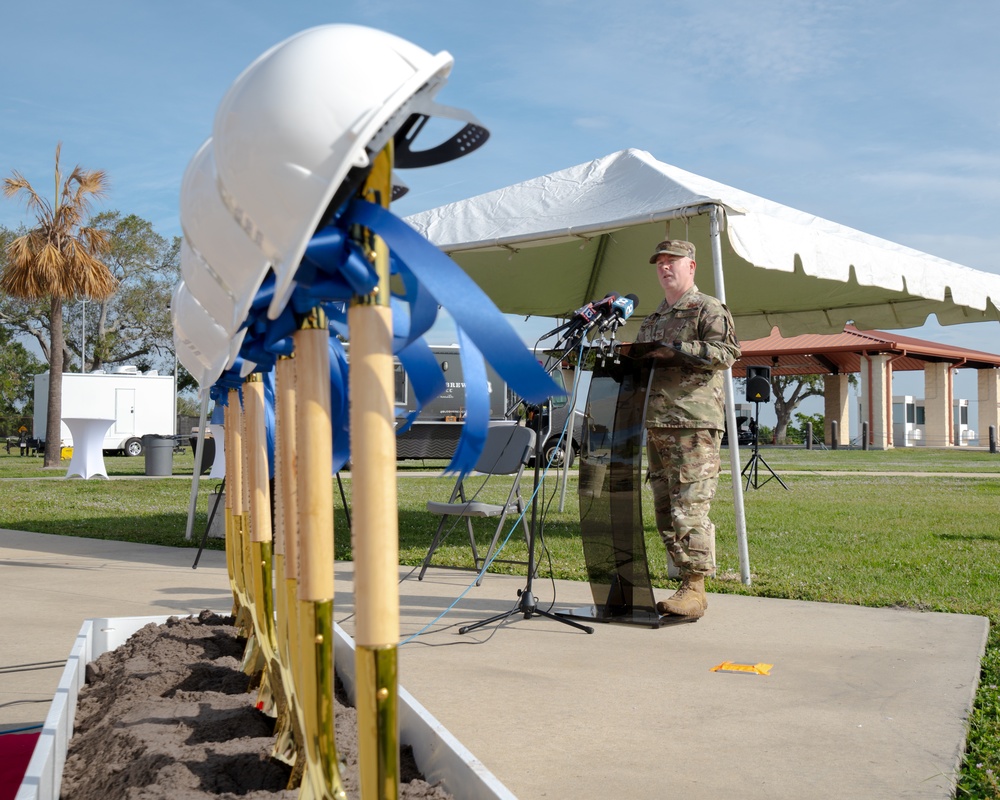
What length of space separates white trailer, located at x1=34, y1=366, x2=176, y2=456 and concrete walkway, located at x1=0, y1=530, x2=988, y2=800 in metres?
24.5

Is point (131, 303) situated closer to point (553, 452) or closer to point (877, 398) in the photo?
point (877, 398)

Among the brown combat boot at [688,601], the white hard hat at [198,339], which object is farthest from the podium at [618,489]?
the white hard hat at [198,339]

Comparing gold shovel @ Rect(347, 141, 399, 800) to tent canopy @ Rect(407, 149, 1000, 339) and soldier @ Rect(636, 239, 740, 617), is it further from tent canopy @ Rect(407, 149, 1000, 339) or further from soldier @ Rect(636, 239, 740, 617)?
tent canopy @ Rect(407, 149, 1000, 339)

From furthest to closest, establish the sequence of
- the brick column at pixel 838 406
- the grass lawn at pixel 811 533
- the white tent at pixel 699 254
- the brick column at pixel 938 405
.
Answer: the brick column at pixel 938 405 → the brick column at pixel 838 406 → the white tent at pixel 699 254 → the grass lawn at pixel 811 533

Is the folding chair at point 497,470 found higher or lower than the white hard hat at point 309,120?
lower

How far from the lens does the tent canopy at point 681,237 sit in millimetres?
6113

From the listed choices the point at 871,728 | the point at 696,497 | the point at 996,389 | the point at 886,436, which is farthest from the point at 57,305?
the point at 996,389

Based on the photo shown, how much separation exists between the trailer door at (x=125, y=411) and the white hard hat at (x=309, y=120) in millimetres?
30085

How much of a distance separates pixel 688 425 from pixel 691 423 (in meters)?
0.02

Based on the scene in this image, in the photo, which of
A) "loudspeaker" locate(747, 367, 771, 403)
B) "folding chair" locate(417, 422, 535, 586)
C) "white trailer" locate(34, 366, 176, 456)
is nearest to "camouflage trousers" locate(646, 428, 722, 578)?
"folding chair" locate(417, 422, 535, 586)

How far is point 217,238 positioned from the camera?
139 centimetres

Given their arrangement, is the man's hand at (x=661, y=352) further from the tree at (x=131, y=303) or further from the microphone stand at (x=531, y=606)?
the tree at (x=131, y=303)

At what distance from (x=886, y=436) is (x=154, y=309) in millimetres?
32986

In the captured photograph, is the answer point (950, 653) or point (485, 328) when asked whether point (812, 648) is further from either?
point (485, 328)
